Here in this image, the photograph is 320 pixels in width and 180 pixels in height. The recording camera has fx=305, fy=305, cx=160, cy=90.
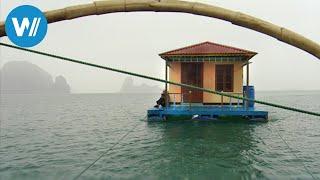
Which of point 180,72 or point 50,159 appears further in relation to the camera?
point 180,72

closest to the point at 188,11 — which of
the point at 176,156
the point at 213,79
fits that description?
the point at 176,156

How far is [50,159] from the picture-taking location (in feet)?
41.4

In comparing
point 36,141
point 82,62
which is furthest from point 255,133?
point 82,62

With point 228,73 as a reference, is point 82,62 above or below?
below

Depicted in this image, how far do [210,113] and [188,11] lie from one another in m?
17.8

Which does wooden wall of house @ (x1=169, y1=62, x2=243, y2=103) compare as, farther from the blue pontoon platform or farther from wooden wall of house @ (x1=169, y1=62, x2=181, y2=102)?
the blue pontoon platform

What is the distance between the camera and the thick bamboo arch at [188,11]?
2.33m

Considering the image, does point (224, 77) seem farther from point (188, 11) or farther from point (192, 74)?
point (188, 11)

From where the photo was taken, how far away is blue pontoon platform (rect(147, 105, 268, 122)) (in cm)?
1962

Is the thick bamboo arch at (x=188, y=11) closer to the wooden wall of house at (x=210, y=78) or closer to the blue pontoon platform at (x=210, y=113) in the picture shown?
the blue pontoon platform at (x=210, y=113)

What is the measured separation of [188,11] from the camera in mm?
2381

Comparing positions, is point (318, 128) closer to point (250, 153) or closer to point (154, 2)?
point (250, 153)

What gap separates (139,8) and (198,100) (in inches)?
815

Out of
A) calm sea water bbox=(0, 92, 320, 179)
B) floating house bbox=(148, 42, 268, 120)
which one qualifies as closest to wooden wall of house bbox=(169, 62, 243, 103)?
floating house bbox=(148, 42, 268, 120)
